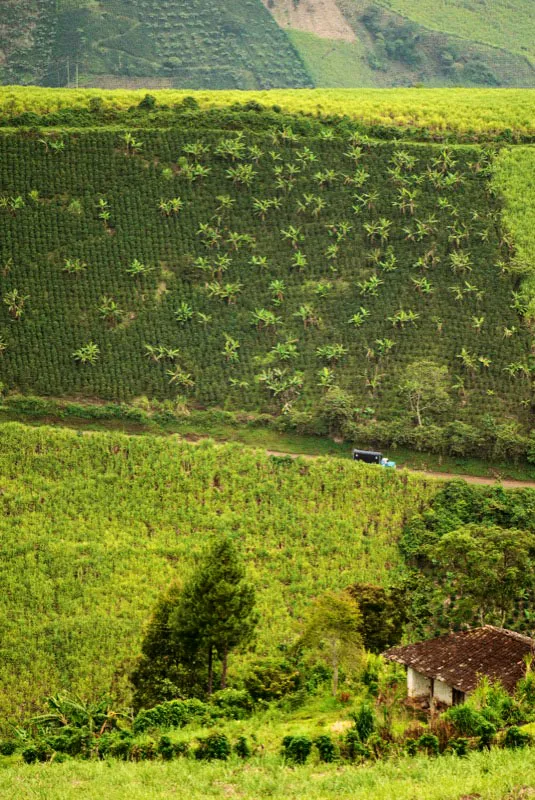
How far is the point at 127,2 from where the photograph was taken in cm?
9862

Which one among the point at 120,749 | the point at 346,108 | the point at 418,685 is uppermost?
the point at 346,108

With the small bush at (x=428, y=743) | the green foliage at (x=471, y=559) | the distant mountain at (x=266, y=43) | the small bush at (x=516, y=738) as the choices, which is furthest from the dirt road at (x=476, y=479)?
the distant mountain at (x=266, y=43)

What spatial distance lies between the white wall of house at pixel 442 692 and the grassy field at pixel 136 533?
681 centimetres

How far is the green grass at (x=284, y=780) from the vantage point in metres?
21.5

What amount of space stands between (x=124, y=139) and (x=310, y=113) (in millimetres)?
9453

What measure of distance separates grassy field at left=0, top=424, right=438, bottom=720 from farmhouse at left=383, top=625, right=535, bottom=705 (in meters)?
6.11

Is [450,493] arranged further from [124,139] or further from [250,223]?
[124,139]

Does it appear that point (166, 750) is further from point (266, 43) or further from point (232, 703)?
point (266, 43)

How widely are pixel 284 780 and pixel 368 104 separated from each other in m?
44.9

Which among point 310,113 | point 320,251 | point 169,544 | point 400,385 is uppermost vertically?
point 310,113

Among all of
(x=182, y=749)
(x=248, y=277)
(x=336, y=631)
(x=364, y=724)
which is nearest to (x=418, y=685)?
(x=336, y=631)

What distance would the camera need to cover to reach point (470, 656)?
31.2 meters

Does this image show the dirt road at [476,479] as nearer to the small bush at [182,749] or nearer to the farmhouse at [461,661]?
the farmhouse at [461,661]

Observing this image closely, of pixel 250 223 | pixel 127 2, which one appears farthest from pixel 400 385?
pixel 127 2
